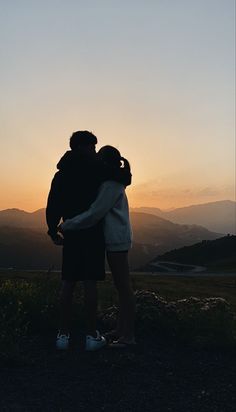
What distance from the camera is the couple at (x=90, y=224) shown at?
609 cm

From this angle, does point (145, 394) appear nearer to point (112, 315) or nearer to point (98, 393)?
point (98, 393)

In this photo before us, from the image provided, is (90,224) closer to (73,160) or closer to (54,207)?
(54,207)

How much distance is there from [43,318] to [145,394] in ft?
8.39

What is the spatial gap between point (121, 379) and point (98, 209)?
1.93 meters

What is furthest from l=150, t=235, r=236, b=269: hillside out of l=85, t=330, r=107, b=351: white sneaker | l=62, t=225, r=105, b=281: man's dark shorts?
l=62, t=225, r=105, b=281: man's dark shorts

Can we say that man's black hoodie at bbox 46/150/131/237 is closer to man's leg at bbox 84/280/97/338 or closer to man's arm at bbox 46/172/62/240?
man's arm at bbox 46/172/62/240

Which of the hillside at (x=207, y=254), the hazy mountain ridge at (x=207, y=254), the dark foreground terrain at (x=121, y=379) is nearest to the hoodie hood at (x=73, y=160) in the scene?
the dark foreground terrain at (x=121, y=379)

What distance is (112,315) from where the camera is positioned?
726cm

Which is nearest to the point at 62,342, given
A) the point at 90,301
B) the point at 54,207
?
the point at 90,301

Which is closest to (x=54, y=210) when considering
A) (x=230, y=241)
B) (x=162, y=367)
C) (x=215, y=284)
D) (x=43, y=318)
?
(x=43, y=318)

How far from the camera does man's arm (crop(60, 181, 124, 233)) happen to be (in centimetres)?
602

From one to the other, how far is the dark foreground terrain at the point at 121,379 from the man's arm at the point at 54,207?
4.82 feet

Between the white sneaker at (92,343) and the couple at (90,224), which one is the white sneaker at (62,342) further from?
the white sneaker at (92,343)

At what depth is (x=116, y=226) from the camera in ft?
20.3
